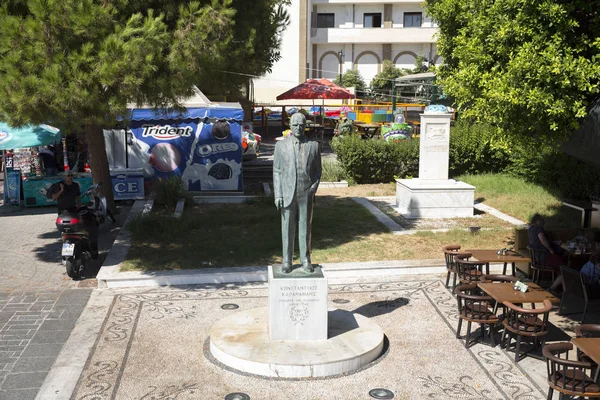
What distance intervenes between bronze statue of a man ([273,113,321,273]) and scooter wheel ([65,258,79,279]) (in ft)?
14.4

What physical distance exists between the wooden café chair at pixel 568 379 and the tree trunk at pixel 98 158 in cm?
1011

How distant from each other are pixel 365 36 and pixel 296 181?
145 ft

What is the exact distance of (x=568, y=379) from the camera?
6328 mm

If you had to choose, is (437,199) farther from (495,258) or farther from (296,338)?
(296,338)

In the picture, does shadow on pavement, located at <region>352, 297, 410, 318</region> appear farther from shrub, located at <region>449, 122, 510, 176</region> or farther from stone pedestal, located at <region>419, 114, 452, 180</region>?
shrub, located at <region>449, 122, 510, 176</region>

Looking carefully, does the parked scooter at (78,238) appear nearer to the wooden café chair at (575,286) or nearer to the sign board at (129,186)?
the sign board at (129,186)

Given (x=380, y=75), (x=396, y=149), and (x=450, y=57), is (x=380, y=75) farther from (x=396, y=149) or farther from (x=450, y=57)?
(x=450, y=57)

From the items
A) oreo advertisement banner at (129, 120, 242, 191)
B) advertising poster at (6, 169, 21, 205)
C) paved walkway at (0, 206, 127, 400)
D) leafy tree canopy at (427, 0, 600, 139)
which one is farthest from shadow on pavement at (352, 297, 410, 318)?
advertising poster at (6, 169, 21, 205)

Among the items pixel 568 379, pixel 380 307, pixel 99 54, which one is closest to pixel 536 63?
pixel 568 379

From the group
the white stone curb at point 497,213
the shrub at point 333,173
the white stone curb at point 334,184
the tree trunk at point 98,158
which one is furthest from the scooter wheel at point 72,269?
the shrub at point 333,173

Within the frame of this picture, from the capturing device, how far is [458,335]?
8273 millimetres

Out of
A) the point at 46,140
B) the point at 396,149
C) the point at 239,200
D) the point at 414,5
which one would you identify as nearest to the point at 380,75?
the point at 414,5

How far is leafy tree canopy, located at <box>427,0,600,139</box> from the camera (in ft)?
25.2

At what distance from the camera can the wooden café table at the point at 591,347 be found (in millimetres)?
6129
